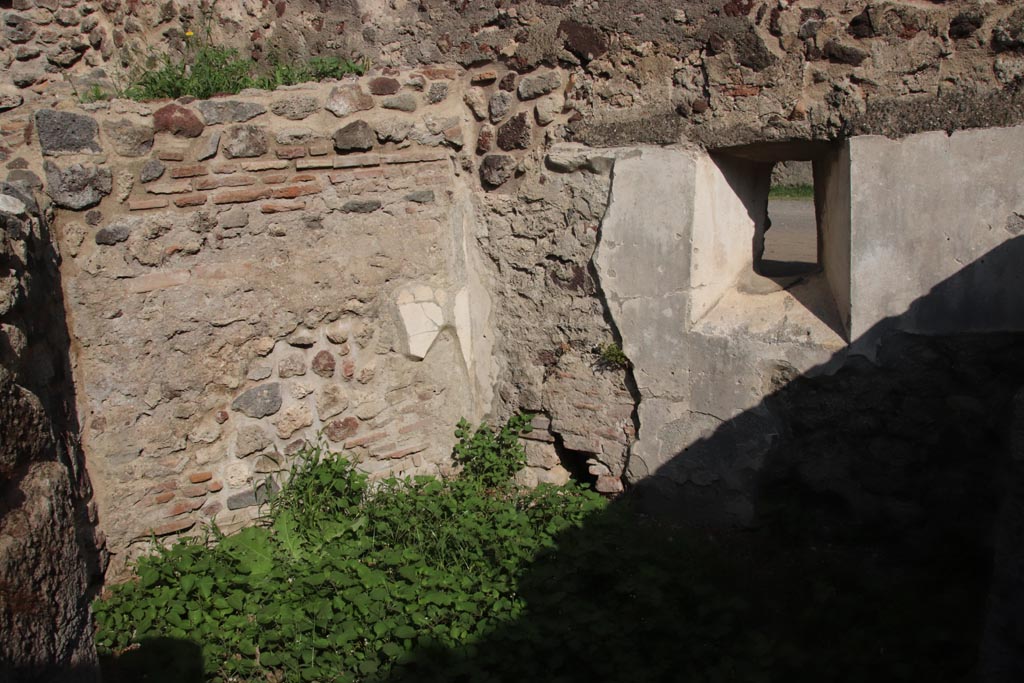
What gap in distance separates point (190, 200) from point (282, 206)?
397mm

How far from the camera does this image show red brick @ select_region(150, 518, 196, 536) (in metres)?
3.73

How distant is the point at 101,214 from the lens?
11.5ft

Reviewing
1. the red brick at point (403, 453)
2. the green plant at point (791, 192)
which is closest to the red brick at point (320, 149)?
the red brick at point (403, 453)

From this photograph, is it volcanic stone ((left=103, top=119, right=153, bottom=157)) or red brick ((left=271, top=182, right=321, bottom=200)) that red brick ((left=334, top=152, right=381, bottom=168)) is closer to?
red brick ((left=271, top=182, right=321, bottom=200))

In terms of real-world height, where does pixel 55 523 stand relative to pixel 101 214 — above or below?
below

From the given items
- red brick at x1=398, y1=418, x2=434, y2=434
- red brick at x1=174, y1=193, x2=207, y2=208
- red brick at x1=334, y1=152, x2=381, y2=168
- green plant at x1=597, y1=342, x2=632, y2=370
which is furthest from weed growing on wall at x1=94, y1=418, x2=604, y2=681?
red brick at x1=334, y1=152, x2=381, y2=168

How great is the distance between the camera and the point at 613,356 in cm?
398

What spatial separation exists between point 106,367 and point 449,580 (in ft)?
5.63

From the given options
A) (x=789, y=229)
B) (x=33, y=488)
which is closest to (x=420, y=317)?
(x=33, y=488)

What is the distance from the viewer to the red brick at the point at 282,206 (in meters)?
3.78

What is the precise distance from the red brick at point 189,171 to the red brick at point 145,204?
13 centimetres

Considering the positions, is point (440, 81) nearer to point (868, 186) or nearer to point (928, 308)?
point (868, 186)

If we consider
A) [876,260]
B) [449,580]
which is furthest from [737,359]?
[449,580]

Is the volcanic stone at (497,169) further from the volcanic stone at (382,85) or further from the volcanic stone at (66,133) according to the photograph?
the volcanic stone at (66,133)
